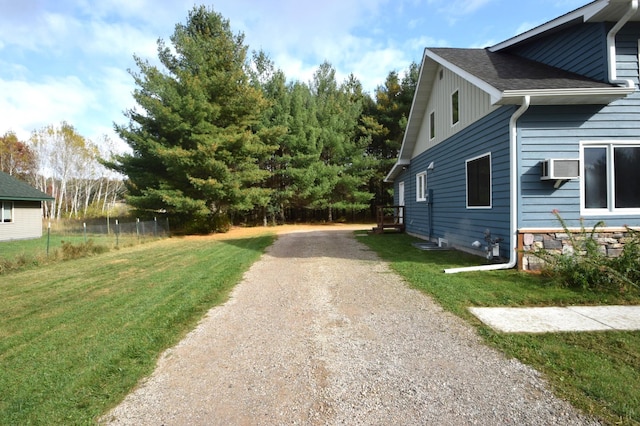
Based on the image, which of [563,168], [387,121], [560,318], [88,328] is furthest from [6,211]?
[387,121]

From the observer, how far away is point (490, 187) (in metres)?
7.31

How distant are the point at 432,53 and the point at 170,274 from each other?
9.09 meters

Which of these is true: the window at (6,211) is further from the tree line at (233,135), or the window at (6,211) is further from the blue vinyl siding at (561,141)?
the blue vinyl siding at (561,141)

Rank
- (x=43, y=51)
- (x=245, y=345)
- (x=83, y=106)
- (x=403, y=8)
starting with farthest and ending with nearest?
(x=83, y=106), (x=43, y=51), (x=403, y=8), (x=245, y=345)

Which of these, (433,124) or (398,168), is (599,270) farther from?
(398,168)

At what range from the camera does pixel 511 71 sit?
7.41m

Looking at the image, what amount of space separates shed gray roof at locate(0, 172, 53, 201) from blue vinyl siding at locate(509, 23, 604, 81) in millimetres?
21772

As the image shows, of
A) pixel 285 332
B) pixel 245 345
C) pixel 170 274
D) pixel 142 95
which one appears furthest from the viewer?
pixel 142 95

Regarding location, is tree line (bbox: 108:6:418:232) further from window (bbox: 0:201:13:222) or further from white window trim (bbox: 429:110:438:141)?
white window trim (bbox: 429:110:438:141)

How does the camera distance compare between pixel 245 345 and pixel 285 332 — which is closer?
pixel 245 345

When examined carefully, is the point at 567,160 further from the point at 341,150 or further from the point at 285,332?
the point at 341,150

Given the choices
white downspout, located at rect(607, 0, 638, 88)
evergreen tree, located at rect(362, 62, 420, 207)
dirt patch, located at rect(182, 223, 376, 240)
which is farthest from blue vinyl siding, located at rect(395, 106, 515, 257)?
evergreen tree, located at rect(362, 62, 420, 207)

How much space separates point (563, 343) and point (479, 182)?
5271mm

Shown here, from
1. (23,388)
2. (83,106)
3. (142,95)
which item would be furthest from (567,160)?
(83,106)
